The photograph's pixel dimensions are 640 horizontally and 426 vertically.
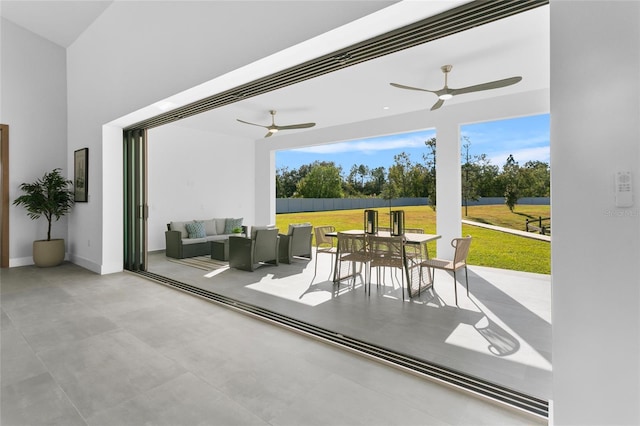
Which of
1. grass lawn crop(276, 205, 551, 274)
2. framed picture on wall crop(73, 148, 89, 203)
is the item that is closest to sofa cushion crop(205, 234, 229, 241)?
framed picture on wall crop(73, 148, 89, 203)

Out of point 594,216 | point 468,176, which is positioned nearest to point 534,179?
point 468,176

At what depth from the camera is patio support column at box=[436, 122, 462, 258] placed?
20.2ft

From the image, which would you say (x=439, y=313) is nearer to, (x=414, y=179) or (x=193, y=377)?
(x=193, y=377)

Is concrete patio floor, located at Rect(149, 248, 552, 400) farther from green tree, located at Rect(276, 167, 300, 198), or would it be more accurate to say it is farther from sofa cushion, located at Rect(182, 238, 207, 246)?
green tree, located at Rect(276, 167, 300, 198)

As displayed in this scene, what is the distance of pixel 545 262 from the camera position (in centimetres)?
640

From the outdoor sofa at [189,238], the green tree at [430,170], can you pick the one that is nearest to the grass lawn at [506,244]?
the green tree at [430,170]

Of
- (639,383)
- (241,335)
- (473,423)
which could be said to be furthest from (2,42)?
(639,383)

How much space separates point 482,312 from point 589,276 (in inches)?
89.5

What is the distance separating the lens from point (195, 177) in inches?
340

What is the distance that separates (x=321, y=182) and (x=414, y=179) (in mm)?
4212

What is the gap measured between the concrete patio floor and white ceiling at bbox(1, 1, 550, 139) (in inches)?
118

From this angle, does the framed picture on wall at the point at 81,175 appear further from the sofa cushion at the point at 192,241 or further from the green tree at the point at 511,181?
the green tree at the point at 511,181

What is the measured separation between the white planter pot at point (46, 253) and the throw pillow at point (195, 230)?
2.27m

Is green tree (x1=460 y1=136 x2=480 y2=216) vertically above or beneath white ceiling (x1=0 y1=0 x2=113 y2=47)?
beneath
